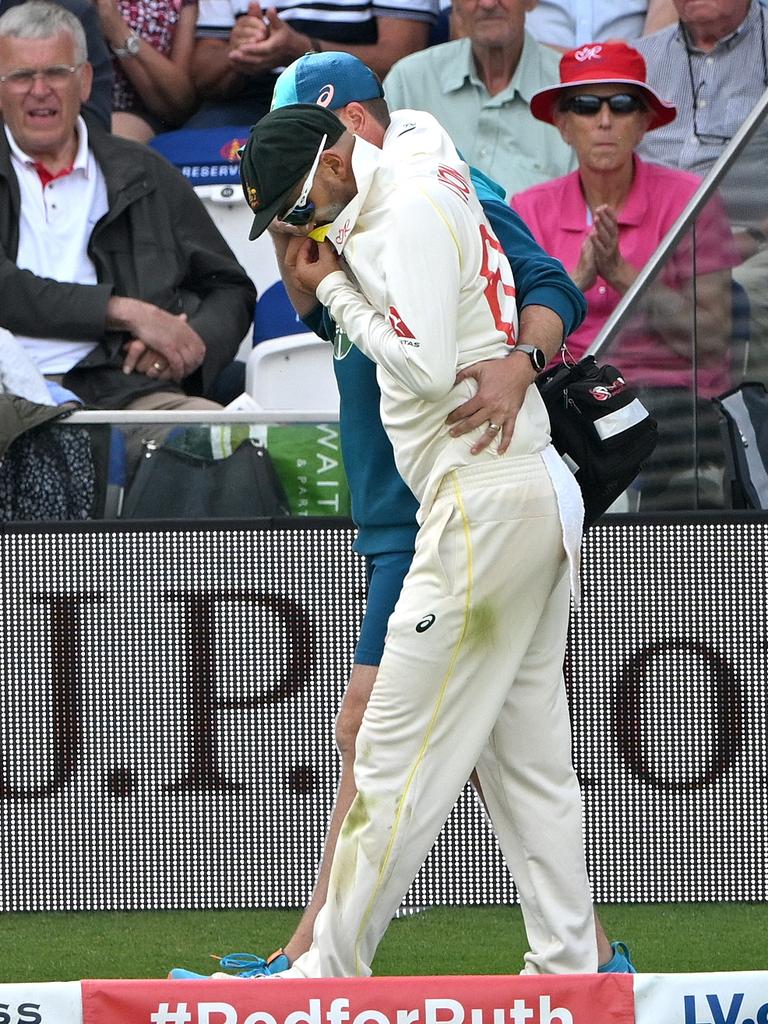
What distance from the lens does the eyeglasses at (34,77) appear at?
6.72m

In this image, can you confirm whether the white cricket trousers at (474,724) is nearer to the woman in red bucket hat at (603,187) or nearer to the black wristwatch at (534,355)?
the black wristwatch at (534,355)

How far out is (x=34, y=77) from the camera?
673cm

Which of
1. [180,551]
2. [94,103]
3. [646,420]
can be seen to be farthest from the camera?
[94,103]

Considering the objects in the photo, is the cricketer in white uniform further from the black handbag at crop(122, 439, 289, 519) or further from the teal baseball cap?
the black handbag at crop(122, 439, 289, 519)

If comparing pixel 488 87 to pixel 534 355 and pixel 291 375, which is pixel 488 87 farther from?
pixel 534 355

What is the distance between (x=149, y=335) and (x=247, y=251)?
1.54 metres

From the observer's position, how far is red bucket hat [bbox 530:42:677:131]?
22.1 feet

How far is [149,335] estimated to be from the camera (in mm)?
6406

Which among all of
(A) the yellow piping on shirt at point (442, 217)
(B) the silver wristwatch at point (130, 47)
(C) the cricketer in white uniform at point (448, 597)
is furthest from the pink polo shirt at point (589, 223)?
(A) the yellow piping on shirt at point (442, 217)

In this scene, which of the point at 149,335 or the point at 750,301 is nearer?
the point at 750,301

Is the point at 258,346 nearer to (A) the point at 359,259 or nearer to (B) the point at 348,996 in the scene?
(A) the point at 359,259

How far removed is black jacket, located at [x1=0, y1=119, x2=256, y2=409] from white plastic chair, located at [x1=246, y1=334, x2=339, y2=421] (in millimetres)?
129

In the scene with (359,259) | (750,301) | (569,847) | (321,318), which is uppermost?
(359,259)

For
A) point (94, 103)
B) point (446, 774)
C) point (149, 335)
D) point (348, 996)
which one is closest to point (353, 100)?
point (446, 774)
